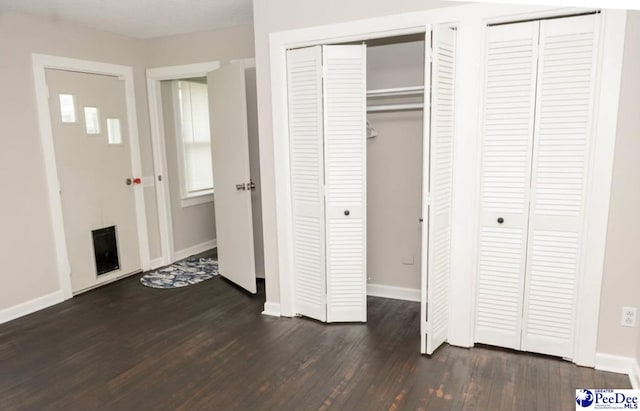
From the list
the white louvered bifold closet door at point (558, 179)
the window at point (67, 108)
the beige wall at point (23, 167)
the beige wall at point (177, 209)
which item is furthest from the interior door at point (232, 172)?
the white louvered bifold closet door at point (558, 179)

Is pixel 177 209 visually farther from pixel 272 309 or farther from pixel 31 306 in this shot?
pixel 272 309

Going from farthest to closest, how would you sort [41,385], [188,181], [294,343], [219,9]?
[188,181] → [219,9] → [294,343] → [41,385]

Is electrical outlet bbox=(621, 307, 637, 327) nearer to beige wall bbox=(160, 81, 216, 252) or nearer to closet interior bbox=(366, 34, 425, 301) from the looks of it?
closet interior bbox=(366, 34, 425, 301)

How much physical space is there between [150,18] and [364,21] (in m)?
2.09

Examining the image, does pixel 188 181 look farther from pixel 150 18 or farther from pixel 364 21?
pixel 364 21

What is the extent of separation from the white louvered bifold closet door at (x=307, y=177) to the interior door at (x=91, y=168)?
7.17 feet

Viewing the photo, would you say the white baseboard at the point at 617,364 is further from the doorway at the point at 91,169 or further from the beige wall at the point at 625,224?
the doorway at the point at 91,169

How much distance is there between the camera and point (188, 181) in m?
5.25

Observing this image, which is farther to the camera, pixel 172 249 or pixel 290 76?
pixel 172 249

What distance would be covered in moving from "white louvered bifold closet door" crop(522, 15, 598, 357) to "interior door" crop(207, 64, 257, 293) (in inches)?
91.4

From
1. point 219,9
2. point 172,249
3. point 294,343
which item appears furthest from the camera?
point 172,249

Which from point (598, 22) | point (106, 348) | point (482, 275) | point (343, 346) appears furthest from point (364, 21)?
point (106, 348)

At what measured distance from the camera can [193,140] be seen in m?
5.30

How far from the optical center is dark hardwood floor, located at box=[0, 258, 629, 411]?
90.1 inches
